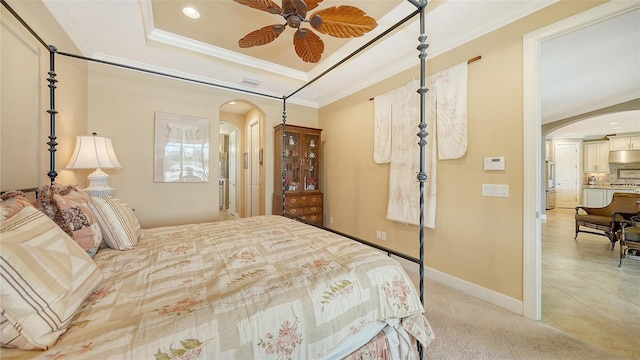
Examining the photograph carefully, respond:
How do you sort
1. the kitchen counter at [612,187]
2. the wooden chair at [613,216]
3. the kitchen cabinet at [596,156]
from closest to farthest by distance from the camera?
the wooden chair at [613,216] < the kitchen counter at [612,187] < the kitchen cabinet at [596,156]

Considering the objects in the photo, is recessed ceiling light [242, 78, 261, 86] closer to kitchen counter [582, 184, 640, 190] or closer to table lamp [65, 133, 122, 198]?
table lamp [65, 133, 122, 198]

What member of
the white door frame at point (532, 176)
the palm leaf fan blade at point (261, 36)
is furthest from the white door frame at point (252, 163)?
the white door frame at point (532, 176)

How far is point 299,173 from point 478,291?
9.68 ft

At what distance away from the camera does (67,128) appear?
2.23 m

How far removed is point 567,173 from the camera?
297 inches

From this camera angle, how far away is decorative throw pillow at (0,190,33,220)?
937mm

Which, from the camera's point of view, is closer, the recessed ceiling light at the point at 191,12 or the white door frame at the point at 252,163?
the recessed ceiling light at the point at 191,12

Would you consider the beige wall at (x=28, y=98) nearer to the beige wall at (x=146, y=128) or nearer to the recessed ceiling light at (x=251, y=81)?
the beige wall at (x=146, y=128)

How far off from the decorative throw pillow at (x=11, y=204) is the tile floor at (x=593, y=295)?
3487 millimetres

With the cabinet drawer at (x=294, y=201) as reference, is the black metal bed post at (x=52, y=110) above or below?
above

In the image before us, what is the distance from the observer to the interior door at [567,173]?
293 inches

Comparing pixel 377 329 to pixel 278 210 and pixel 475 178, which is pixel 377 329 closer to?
pixel 475 178

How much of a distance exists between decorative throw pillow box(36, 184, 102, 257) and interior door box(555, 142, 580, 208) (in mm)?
11274

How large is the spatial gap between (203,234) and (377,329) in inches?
57.8
